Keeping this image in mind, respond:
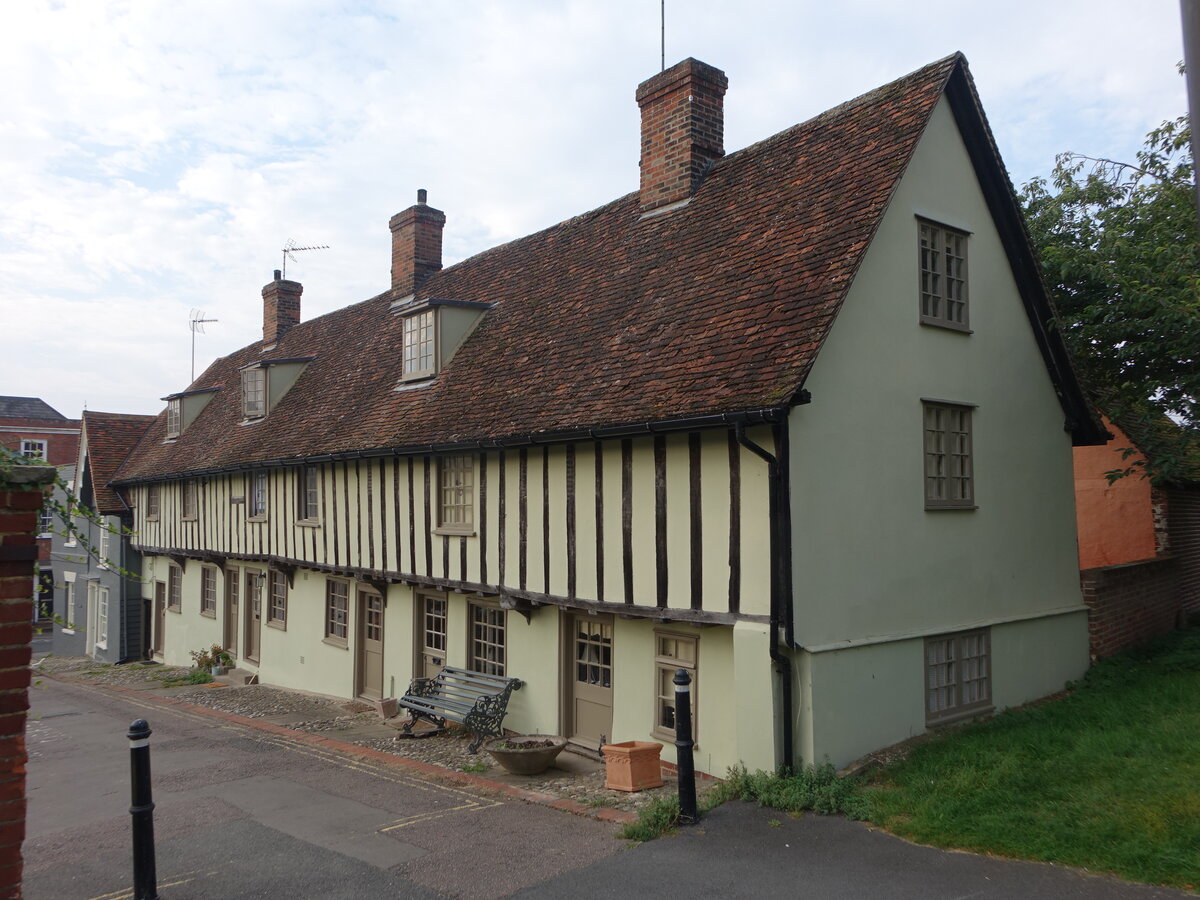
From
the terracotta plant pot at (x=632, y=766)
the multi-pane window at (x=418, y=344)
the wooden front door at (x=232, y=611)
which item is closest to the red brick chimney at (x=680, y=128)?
the multi-pane window at (x=418, y=344)

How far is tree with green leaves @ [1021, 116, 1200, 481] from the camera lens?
11.9 meters

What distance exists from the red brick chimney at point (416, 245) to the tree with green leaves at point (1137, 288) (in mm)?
11982

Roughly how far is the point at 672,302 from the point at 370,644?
28.1 feet

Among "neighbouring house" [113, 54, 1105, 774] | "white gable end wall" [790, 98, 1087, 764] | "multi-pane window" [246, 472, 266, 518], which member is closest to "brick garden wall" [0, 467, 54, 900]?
"neighbouring house" [113, 54, 1105, 774]

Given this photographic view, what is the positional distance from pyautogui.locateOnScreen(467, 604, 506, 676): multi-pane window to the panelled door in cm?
90

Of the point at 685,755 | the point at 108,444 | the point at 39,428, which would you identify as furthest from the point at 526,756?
the point at 39,428

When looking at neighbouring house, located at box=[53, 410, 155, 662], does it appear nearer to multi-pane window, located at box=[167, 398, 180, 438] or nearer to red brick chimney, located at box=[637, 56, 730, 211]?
multi-pane window, located at box=[167, 398, 180, 438]

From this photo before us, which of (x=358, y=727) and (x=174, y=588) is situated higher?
(x=174, y=588)

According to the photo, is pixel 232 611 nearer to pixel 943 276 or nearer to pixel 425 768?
pixel 425 768

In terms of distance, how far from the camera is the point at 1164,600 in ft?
49.2

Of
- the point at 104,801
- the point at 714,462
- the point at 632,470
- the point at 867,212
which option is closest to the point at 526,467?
the point at 632,470

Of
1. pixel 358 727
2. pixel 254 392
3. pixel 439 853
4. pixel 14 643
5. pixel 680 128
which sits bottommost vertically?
pixel 358 727

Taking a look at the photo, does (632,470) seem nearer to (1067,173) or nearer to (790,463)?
(790,463)

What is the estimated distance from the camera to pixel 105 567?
1052 inches
